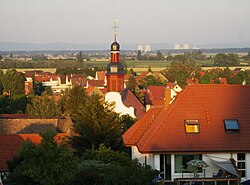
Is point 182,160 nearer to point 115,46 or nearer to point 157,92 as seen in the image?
point 115,46

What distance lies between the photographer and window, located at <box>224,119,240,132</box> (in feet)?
84.1

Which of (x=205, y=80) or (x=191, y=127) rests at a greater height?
(x=205, y=80)

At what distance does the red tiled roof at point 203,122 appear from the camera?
24844 mm

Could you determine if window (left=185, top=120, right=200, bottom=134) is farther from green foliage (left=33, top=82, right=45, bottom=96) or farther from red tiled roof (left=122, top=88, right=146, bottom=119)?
green foliage (left=33, top=82, right=45, bottom=96)

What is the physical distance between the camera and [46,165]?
19.5 m

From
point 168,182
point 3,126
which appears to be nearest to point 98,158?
point 168,182

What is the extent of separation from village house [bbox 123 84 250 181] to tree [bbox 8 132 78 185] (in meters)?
5.49

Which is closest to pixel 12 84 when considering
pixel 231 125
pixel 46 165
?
pixel 231 125

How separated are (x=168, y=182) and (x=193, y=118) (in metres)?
3.17

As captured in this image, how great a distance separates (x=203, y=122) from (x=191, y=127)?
61 centimetres

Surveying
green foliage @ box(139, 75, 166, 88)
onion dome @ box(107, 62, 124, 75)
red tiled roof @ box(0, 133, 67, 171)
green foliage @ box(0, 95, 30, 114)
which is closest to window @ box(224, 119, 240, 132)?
red tiled roof @ box(0, 133, 67, 171)

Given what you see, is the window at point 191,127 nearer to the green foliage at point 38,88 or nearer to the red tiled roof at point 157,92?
the red tiled roof at point 157,92

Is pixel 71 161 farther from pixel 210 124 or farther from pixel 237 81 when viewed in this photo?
pixel 237 81

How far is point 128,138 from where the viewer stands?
27.9 metres
